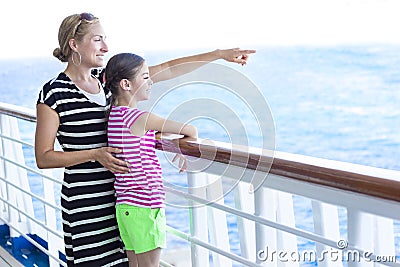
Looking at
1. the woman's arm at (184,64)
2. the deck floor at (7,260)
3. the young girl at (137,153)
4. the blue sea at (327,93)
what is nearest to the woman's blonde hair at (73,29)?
the young girl at (137,153)

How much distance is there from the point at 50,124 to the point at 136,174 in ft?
0.80

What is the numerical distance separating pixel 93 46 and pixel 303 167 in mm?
695

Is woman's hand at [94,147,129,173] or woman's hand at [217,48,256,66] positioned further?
woman's hand at [217,48,256,66]

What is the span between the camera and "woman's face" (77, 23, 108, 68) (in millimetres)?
1577

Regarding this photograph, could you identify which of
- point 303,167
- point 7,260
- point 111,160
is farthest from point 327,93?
point 303,167

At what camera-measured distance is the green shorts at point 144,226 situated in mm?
1501

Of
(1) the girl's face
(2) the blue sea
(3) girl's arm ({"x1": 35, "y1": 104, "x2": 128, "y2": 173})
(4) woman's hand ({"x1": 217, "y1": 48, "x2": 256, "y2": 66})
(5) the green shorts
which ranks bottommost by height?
(2) the blue sea

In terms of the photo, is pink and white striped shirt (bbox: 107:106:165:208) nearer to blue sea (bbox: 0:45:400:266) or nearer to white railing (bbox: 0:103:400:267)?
white railing (bbox: 0:103:400:267)

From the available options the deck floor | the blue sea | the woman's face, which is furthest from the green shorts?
the blue sea

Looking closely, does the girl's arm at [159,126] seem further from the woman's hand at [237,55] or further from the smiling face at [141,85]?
the woman's hand at [237,55]

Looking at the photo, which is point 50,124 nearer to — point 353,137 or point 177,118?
point 177,118

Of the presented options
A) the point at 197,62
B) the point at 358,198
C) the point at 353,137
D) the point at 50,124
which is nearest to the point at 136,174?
the point at 50,124

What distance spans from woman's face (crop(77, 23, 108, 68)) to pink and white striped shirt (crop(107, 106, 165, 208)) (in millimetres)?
154

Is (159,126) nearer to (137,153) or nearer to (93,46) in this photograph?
(137,153)
